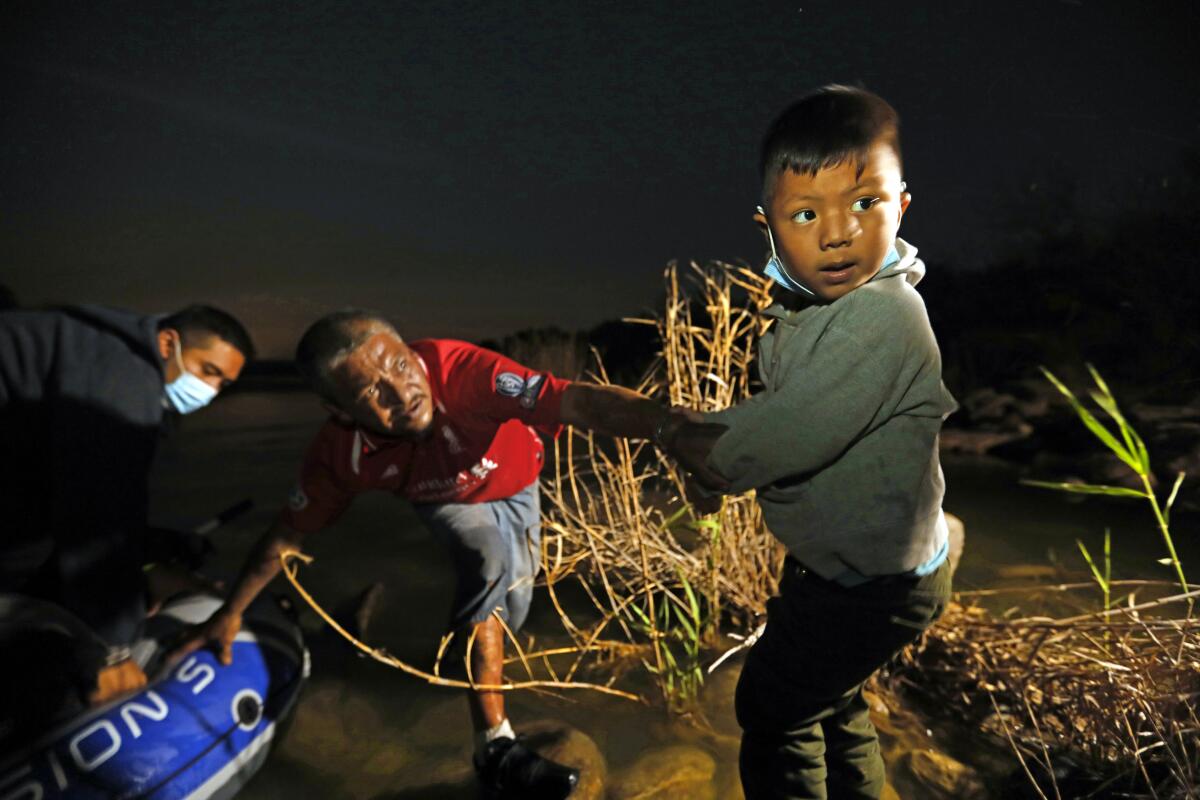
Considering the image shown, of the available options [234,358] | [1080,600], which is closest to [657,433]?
[234,358]

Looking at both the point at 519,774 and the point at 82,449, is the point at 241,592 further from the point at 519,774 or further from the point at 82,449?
the point at 519,774

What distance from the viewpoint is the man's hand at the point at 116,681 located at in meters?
2.28

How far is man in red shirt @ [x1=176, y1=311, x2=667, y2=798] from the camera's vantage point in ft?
6.98

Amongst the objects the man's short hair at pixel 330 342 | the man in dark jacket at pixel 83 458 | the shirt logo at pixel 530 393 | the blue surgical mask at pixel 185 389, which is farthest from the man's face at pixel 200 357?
the shirt logo at pixel 530 393

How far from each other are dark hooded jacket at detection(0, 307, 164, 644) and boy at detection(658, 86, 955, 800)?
2.23 meters

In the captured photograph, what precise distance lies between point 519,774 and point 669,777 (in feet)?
1.68

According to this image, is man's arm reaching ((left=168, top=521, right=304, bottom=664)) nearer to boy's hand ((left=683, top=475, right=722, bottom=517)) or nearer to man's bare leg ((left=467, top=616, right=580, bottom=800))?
man's bare leg ((left=467, top=616, right=580, bottom=800))

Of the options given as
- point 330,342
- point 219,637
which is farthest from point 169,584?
point 330,342

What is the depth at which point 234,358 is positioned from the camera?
2.96 meters

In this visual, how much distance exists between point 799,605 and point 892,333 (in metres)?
0.61

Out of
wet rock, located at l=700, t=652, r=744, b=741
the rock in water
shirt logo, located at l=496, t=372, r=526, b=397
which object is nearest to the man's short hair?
shirt logo, located at l=496, t=372, r=526, b=397

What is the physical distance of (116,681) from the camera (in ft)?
7.70

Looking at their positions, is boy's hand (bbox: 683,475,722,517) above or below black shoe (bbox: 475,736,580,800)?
above

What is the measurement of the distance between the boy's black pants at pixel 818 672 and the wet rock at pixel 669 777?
70 centimetres
